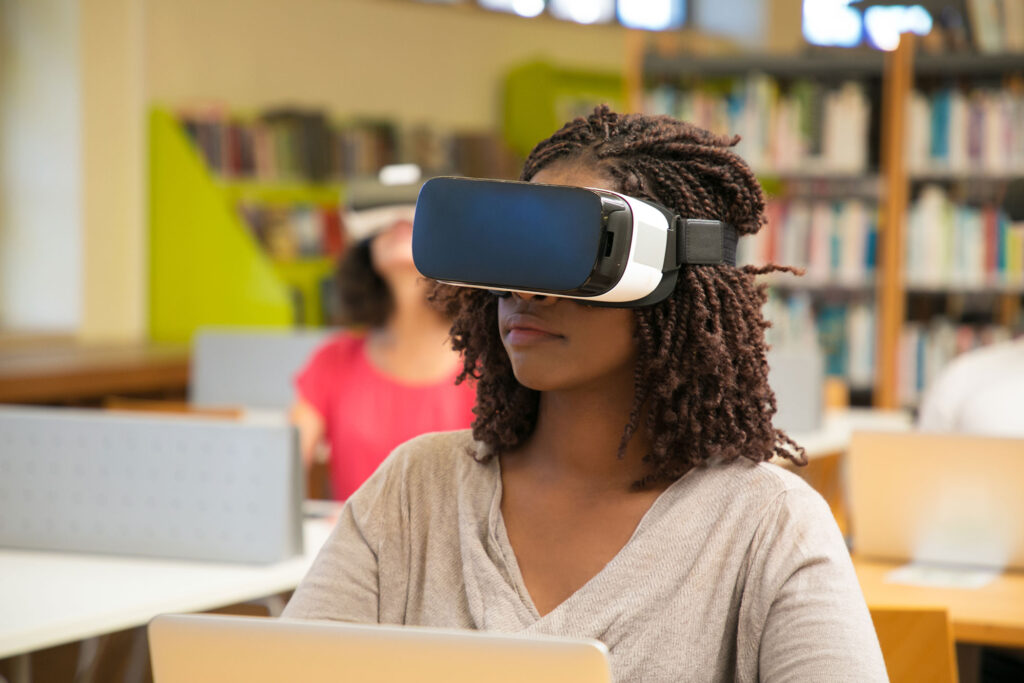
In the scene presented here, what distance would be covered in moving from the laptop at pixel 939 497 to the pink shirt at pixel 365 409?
93 centimetres

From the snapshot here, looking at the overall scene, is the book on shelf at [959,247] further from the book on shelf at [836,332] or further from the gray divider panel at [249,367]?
the gray divider panel at [249,367]

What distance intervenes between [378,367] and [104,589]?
106 centimetres

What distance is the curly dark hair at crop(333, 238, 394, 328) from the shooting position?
297 centimetres

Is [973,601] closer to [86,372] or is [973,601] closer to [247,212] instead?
[86,372]

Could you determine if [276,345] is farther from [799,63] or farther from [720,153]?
[720,153]

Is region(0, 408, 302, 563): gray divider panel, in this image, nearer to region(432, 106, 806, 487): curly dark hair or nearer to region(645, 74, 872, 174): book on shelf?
region(432, 106, 806, 487): curly dark hair

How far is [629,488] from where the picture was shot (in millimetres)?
1190

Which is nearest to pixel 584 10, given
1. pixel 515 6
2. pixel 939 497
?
pixel 515 6

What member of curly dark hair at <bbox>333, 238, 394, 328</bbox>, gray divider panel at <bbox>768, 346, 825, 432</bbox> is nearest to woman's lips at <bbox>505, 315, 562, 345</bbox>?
curly dark hair at <bbox>333, 238, 394, 328</bbox>

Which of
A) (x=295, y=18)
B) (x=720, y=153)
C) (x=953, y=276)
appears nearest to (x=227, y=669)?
(x=720, y=153)

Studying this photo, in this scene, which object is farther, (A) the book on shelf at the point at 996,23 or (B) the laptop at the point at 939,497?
(A) the book on shelf at the point at 996,23

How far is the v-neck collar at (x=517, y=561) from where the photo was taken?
1.11 meters

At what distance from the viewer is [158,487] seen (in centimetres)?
213

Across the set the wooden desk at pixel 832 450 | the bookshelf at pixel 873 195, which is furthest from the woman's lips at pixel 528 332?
the bookshelf at pixel 873 195
